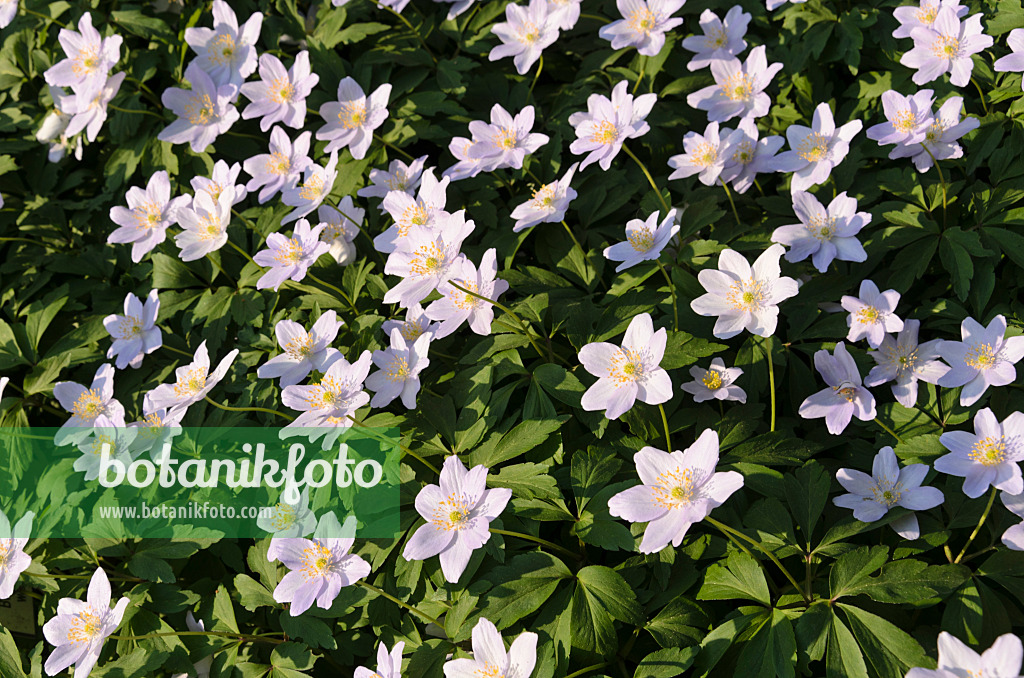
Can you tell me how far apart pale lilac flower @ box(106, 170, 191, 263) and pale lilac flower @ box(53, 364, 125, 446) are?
1.70 feet

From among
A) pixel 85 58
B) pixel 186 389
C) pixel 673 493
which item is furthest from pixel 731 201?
pixel 85 58

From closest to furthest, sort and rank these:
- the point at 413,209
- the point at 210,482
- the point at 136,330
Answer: the point at 210,482 < the point at 413,209 < the point at 136,330

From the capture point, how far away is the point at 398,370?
245cm

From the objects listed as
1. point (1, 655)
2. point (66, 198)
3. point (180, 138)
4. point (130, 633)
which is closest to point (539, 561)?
point (130, 633)

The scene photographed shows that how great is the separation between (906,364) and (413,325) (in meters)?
1.57

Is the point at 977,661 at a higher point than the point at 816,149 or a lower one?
lower

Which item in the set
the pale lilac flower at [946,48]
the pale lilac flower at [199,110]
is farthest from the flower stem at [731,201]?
the pale lilac flower at [199,110]

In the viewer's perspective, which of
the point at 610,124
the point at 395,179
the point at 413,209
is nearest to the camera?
the point at 413,209

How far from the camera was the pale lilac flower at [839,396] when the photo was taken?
2.34 metres

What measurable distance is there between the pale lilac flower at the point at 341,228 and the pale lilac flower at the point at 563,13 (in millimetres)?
1116

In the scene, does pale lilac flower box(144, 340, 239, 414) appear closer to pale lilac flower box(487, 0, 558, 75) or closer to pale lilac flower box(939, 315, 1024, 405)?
pale lilac flower box(487, 0, 558, 75)

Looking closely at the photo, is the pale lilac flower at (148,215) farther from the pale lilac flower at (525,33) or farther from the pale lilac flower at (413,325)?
the pale lilac flower at (525,33)

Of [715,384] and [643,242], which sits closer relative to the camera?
[715,384]

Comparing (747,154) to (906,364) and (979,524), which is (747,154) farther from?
(979,524)
